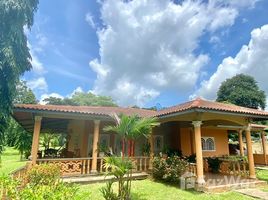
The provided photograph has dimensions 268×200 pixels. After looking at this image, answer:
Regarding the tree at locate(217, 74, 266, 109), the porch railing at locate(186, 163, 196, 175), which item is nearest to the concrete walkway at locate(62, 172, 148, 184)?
the porch railing at locate(186, 163, 196, 175)

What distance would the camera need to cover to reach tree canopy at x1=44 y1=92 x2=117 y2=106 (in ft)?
158

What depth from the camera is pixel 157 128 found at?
52.0 ft

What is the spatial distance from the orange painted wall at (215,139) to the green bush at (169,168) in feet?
17.6

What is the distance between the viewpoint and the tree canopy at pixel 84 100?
4825 centimetres

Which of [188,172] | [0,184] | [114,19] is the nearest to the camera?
[0,184]

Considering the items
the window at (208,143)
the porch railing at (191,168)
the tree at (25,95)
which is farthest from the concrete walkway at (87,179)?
the tree at (25,95)

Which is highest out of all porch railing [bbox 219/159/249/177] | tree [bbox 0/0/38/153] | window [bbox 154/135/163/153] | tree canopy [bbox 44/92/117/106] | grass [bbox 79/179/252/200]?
tree canopy [bbox 44/92/117/106]

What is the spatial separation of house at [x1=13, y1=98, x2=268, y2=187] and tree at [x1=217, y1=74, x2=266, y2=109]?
82.3 ft

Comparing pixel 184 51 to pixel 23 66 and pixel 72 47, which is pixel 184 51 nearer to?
pixel 72 47

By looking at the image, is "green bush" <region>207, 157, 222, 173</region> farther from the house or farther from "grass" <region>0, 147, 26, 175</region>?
"grass" <region>0, 147, 26, 175</region>

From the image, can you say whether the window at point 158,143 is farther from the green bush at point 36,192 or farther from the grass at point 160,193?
the green bush at point 36,192

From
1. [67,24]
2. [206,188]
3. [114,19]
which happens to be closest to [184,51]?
[114,19]

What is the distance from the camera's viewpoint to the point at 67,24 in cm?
1180

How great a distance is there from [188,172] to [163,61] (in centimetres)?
1146
